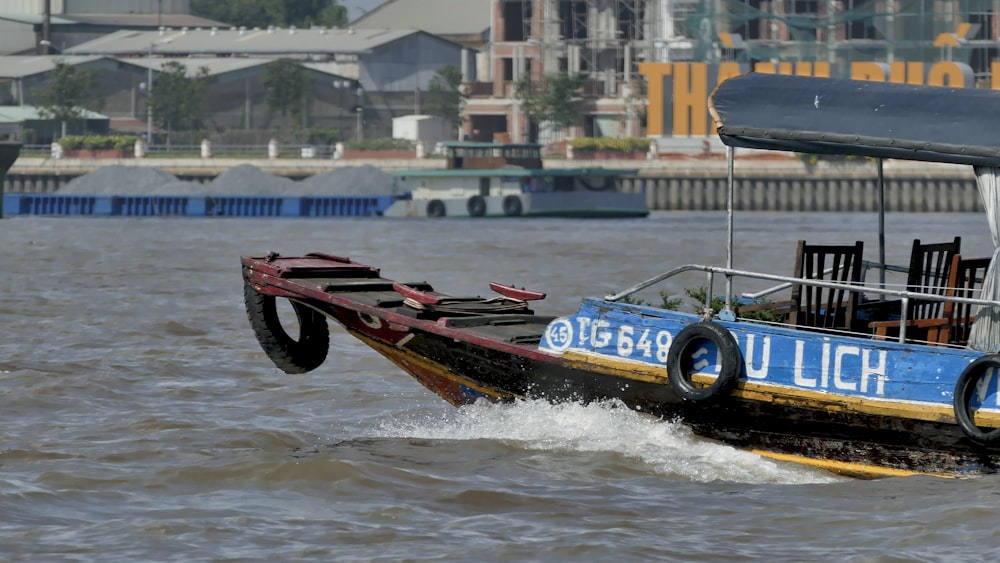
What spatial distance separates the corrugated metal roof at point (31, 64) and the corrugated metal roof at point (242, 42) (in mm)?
3407

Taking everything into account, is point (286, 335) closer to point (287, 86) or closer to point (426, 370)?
point (426, 370)

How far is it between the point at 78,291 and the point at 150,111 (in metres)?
66.8

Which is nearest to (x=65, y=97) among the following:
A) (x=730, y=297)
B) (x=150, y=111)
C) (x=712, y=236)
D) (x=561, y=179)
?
(x=150, y=111)

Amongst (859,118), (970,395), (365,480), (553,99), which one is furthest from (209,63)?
(970,395)

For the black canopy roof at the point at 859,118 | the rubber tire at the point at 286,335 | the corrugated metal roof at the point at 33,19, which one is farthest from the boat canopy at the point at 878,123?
the corrugated metal roof at the point at 33,19

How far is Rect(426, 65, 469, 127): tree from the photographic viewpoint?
92375mm

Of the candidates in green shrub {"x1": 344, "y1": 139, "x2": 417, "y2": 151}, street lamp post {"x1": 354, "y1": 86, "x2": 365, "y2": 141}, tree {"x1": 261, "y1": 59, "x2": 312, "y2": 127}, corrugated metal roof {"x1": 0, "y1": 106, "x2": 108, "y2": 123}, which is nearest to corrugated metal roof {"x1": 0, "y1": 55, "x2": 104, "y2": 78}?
corrugated metal roof {"x1": 0, "y1": 106, "x2": 108, "y2": 123}

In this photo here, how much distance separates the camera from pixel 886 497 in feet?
33.9

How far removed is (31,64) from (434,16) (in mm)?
28868

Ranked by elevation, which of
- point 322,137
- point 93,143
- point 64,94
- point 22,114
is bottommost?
point 93,143

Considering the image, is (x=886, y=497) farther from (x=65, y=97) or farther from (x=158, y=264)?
(x=65, y=97)

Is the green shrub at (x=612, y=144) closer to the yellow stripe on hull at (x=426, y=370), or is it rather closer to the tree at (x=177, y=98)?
the tree at (x=177, y=98)

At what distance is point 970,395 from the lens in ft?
33.1

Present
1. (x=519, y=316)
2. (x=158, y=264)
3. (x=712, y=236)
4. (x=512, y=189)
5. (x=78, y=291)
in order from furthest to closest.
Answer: (x=512, y=189) < (x=712, y=236) < (x=158, y=264) < (x=78, y=291) < (x=519, y=316)
